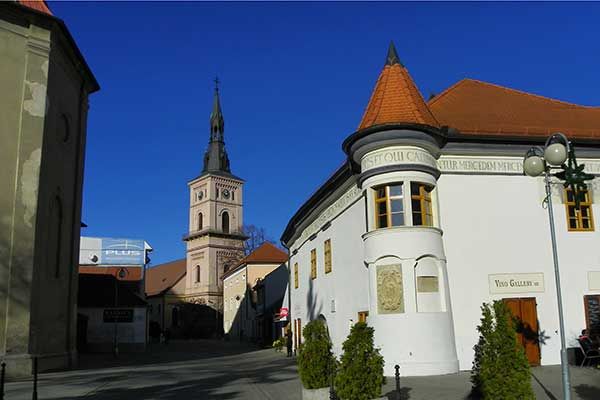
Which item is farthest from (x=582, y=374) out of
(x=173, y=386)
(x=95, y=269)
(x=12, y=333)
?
(x=95, y=269)

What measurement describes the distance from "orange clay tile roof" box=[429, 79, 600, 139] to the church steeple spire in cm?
7077

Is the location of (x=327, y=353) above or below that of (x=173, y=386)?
above

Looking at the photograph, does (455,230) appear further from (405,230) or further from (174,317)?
(174,317)

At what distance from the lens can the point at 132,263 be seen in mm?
56344

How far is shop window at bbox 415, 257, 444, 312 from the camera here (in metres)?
17.3

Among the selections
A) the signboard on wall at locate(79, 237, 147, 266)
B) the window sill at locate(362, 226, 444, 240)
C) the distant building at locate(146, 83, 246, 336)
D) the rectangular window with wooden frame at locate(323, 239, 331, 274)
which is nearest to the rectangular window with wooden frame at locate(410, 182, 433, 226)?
the window sill at locate(362, 226, 444, 240)

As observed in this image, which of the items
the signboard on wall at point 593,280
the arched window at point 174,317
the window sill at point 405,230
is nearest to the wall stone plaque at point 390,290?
the window sill at point 405,230

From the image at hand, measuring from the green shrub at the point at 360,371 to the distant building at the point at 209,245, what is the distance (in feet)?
230

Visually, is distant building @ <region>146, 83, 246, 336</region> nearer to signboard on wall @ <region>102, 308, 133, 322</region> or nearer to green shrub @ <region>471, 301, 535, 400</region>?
signboard on wall @ <region>102, 308, 133, 322</region>

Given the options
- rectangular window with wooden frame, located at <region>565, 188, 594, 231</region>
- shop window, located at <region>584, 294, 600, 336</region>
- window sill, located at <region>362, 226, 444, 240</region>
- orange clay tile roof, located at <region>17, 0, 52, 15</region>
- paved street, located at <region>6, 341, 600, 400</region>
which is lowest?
paved street, located at <region>6, 341, 600, 400</region>

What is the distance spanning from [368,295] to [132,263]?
4169 centimetres

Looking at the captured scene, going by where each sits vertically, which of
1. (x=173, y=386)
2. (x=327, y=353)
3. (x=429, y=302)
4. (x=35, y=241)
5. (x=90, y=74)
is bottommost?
(x=173, y=386)

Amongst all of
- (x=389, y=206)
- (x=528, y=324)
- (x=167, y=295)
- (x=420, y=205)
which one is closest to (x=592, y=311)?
(x=528, y=324)

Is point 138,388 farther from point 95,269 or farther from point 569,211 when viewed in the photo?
point 95,269
